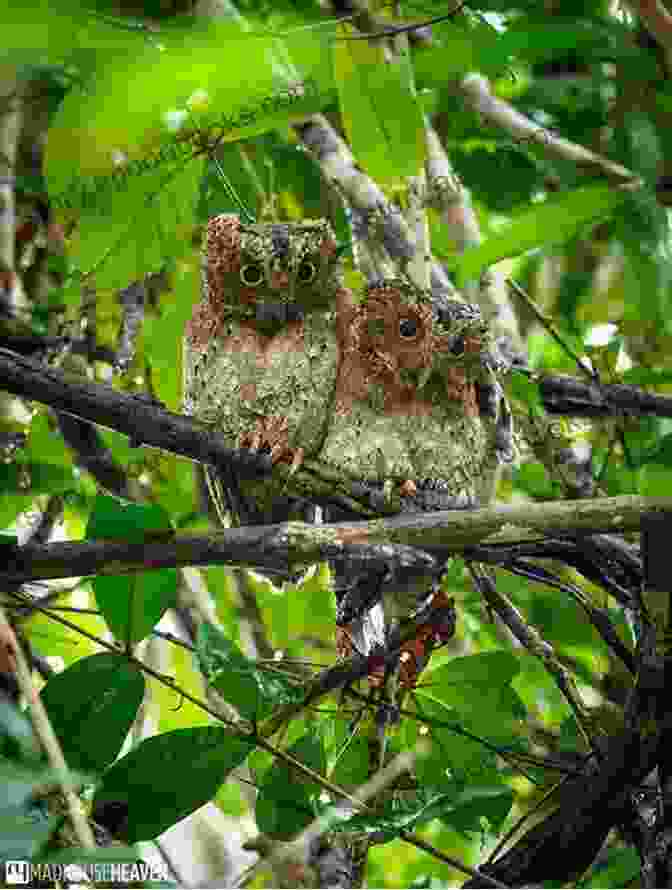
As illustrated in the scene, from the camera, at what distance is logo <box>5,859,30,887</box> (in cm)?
138

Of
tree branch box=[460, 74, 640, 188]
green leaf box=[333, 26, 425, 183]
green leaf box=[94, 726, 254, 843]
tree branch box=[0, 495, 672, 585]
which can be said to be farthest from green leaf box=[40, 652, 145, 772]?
tree branch box=[460, 74, 640, 188]

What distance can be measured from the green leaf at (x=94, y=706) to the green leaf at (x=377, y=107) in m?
1.07

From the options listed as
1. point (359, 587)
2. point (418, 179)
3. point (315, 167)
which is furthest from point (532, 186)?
point (359, 587)

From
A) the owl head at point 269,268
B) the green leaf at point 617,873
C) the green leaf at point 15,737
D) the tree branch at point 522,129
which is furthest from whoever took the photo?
the tree branch at point 522,129

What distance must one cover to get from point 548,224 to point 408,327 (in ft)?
1.11

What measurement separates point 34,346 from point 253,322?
690 mm

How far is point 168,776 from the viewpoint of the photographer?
1.56 meters

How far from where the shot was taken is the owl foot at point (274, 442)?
214cm

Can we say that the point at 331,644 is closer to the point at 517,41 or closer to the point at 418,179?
the point at 418,179

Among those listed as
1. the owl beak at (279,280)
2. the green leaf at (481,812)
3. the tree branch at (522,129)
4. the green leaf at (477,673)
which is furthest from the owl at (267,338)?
the tree branch at (522,129)

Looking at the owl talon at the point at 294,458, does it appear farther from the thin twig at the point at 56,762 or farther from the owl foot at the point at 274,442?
the thin twig at the point at 56,762

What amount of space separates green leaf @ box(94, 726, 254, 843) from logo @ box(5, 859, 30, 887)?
0.48 feet

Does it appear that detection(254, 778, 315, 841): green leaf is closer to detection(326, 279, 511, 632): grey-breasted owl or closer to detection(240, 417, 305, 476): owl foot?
detection(326, 279, 511, 632): grey-breasted owl

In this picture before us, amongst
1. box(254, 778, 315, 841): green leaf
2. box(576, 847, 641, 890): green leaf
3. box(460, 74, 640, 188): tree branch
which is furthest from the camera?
box(460, 74, 640, 188): tree branch
